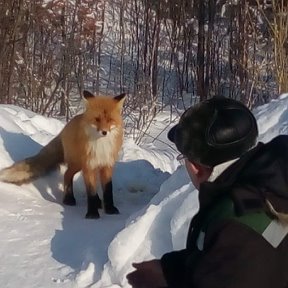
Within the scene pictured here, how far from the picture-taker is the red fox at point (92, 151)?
6.37 metres

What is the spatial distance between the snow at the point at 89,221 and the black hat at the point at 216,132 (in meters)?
2.36

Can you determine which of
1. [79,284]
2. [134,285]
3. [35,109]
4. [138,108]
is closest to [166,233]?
[79,284]

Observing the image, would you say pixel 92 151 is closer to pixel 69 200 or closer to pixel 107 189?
pixel 107 189

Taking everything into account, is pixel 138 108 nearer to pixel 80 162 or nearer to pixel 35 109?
pixel 35 109

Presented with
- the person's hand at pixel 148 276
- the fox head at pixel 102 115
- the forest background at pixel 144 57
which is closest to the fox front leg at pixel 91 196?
the fox head at pixel 102 115

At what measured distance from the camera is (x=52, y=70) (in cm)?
1091

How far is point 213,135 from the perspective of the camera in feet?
7.65

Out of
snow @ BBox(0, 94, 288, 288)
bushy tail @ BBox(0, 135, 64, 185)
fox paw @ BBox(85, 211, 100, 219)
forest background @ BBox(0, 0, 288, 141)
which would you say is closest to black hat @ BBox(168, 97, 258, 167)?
snow @ BBox(0, 94, 288, 288)

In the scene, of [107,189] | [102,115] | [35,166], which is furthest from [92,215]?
[35,166]

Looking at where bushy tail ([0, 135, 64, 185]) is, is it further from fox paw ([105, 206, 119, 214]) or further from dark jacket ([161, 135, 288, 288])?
dark jacket ([161, 135, 288, 288])

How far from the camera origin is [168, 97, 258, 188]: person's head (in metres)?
2.32

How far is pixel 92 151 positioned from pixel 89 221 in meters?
0.59

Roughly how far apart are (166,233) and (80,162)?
5.91ft

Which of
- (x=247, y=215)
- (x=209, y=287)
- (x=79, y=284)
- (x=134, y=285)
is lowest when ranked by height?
(x=79, y=284)
